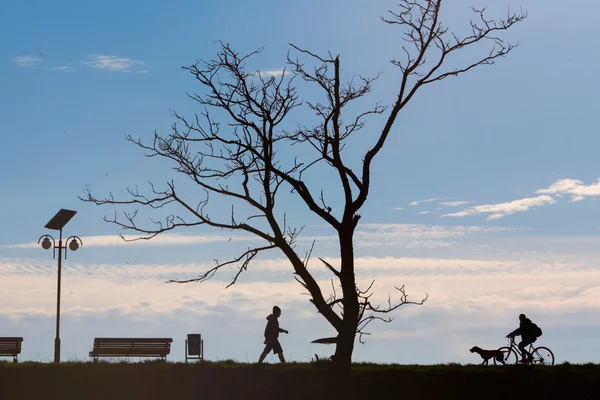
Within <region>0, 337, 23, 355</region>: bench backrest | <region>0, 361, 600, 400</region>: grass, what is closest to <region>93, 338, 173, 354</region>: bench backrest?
<region>0, 337, 23, 355</region>: bench backrest

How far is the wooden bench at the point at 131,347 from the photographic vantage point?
1329 inches

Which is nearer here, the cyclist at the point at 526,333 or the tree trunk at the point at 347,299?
the tree trunk at the point at 347,299

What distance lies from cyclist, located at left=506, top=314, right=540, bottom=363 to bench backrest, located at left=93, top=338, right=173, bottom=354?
12.6 metres

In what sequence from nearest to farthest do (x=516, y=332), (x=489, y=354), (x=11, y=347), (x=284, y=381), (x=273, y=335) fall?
(x=284, y=381) < (x=489, y=354) < (x=516, y=332) < (x=273, y=335) < (x=11, y=347)

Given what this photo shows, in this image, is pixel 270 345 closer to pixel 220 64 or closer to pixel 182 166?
pixel 182 166

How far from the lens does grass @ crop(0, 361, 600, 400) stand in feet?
80.6

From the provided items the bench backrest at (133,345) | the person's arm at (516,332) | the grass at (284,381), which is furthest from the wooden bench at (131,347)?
the person's arm at (516,332)

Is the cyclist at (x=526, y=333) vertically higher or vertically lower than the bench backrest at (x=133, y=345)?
lower

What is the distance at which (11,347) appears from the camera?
35.4 m

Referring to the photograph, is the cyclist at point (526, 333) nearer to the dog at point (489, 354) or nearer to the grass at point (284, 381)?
the dog at point (489, 354)

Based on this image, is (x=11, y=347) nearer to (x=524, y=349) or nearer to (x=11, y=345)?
(x=11, y=345)

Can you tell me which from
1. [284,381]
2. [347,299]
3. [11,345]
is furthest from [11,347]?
[347,299]

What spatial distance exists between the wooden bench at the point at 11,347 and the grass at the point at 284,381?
8.14 m

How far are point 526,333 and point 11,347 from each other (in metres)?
19.2
